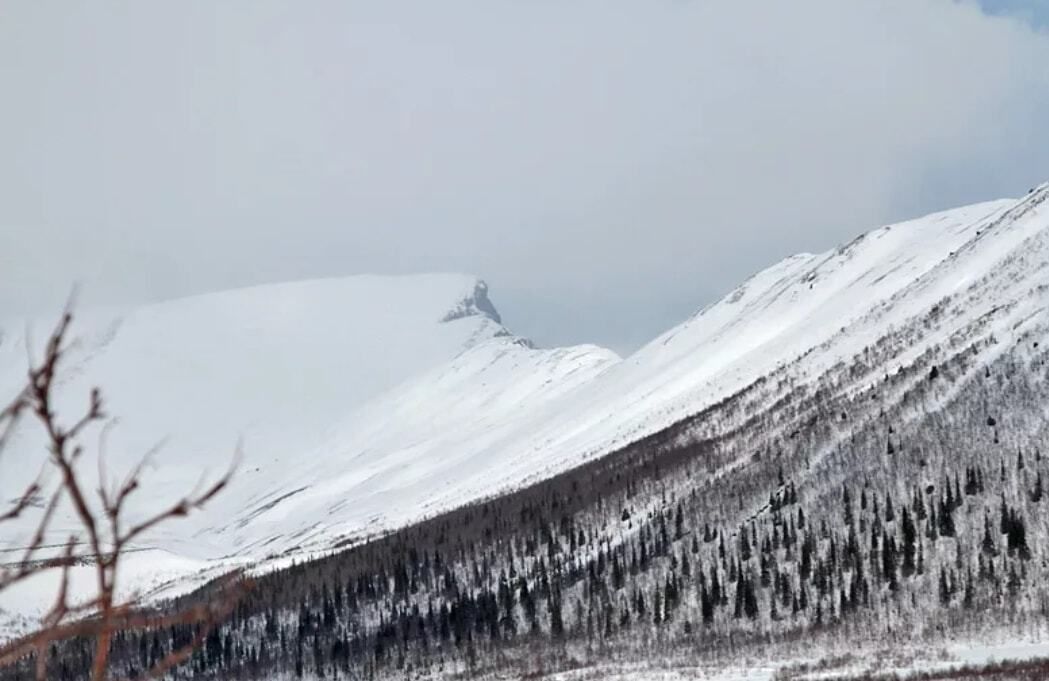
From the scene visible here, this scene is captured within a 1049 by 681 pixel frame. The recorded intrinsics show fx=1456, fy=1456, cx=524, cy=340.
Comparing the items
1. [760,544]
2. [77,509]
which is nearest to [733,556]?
[760,544]

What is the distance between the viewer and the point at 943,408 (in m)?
122

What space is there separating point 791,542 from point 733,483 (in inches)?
899

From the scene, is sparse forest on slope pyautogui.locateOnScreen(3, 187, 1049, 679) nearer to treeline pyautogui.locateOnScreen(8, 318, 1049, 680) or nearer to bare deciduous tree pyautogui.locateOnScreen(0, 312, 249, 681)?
treeline pyautogui.locateOnScreen(8, 318, 1049, 680)

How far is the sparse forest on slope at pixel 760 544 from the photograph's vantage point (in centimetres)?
9606

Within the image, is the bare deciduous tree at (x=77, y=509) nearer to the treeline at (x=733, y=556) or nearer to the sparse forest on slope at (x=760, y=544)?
the sparse forest on slope at (x=760, y=544)

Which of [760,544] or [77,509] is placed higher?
[760,544]

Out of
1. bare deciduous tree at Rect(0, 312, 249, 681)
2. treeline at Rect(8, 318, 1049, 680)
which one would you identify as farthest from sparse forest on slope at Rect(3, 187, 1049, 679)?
bare deciduous tree at Rect(0, 312, 249, 681)

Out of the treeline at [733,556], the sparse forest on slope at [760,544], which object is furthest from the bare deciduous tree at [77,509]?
the treeline at [733,556]

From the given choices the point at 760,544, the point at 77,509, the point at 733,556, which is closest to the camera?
the point at 77,509

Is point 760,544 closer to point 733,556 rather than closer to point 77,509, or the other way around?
point 733,556

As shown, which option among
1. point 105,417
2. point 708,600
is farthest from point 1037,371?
point 105,417

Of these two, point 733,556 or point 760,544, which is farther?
point 760,544

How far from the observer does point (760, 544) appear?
4520 inches

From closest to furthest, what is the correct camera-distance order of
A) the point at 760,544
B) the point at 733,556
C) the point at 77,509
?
1. the point at 77,509
2. the point at 733,556
3. the point at 760,544
